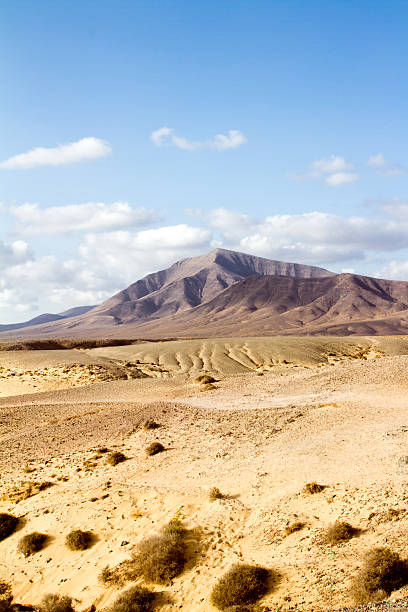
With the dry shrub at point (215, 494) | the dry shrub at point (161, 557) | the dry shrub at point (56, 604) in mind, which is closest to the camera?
the dry shrub at point (56, 604)

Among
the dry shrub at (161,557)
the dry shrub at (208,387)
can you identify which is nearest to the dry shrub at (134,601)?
the dry shrub at (161,557)

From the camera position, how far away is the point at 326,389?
2731cm

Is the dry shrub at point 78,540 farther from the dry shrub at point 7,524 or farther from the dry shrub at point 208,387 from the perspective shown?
the dry shrub at point 208,387

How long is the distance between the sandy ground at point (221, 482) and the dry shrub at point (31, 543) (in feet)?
0.56

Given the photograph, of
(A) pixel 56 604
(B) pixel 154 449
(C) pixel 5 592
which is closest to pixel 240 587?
(A) pixel 56 604

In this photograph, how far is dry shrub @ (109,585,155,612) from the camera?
33.5 ft

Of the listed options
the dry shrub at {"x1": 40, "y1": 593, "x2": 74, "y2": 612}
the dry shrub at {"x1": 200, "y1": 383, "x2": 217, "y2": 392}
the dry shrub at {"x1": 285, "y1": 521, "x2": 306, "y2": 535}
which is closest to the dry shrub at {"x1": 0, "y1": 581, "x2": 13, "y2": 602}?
the dry shrub at {"x1": 40, "y1": 593, "x2": 74, "y2": 612}

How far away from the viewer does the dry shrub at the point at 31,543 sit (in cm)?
1315

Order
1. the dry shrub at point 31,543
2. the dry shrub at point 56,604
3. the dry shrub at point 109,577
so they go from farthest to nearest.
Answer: the dry shrub at point 31,543 → the dry shrub at point 109,577 → the dry shrub at point 56,604

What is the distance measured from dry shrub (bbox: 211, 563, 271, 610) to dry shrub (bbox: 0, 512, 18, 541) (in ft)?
23.7

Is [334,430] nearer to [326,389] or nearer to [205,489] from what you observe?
[205,489]

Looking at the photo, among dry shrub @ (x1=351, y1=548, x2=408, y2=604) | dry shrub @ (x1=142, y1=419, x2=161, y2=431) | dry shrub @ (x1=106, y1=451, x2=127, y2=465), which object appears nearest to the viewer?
dry shrub @ (x1=351, y1=548, x2=408, y2=604)

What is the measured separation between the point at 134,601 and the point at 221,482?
214 inches

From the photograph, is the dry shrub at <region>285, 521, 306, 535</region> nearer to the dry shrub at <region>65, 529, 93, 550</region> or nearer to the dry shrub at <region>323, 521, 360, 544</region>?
the dry shrub at <region>323, 521, 360, 544</region>
